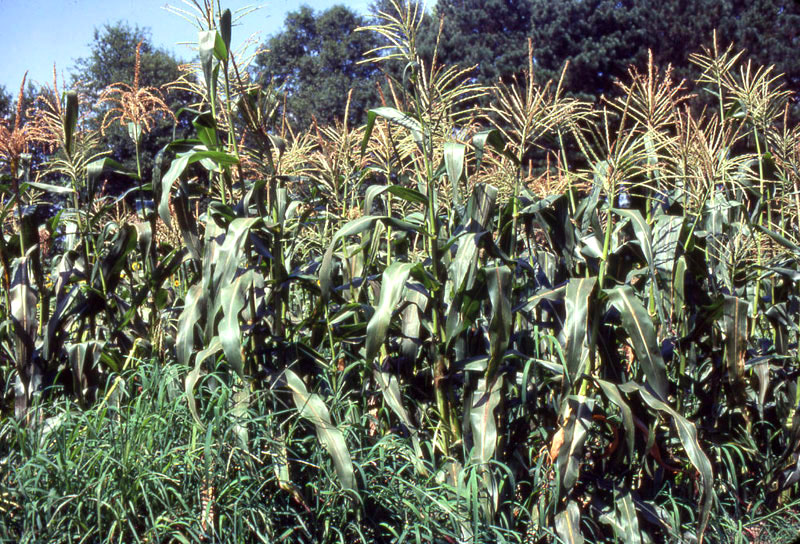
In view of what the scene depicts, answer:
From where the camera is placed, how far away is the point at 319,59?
33.6 metres

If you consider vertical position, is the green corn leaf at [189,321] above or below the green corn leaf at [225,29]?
below

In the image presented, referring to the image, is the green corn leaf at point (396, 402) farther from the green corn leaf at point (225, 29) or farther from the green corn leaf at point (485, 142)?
the green corn leaf at point (225, 29)

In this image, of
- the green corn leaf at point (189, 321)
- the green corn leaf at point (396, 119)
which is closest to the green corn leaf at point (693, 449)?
the green corn leaf at point (396, 119)

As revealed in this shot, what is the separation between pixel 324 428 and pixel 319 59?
1310 inches

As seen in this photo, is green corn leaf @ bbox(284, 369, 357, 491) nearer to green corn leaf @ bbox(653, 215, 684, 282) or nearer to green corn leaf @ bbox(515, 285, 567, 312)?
green corn leaf @ bbox(515, 285, 567, 312)

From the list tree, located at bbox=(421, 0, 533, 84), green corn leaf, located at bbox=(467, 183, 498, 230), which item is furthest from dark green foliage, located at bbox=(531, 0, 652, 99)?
green corn leaf, located at bbox=(467, 183, 498, 230)

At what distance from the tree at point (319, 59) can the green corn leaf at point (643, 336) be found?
93.6ft

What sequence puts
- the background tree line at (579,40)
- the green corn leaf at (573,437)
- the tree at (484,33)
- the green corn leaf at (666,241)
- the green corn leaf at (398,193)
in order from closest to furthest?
the green corn leaf at (573,437), the green corn leaf at (398,193), the green corn leaf at (666,241), the background tree line at (579,40), the tree at (484,33)

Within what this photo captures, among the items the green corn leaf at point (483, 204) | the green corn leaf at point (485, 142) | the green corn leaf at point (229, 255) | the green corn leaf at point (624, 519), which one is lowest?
the green corn leaf at point (624, 519)

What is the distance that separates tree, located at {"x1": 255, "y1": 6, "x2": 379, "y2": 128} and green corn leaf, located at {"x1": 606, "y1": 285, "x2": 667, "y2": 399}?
2852 cm

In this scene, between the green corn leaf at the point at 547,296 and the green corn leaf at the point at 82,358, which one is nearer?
the green corn leaf at the point at 547,296

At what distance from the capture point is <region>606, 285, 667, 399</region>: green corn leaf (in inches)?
90.7

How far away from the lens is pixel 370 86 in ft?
91.5

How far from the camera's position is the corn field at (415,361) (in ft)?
7.55
